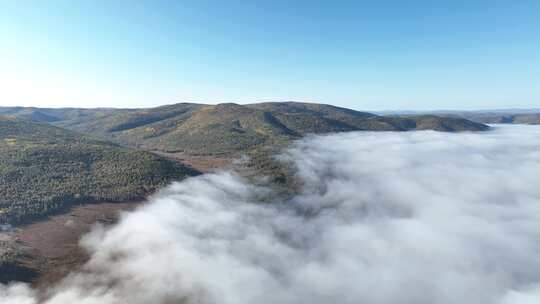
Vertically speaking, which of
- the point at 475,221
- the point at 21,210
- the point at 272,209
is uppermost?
the point at 21,210

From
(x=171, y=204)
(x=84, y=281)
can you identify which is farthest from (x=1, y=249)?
(x=171, y=204)

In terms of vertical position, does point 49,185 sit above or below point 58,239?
above

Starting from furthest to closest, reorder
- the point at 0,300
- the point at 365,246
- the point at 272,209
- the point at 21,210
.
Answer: the point at 272,209, the point at 365,246, the point at 21,210, the point at 0,300

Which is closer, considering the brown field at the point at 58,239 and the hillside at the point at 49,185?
the brown field at the point at 58,239

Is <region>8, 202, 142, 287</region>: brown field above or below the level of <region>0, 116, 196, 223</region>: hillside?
below

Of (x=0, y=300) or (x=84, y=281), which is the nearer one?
(x=0, y=300)

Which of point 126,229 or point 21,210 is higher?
A: point 21,210

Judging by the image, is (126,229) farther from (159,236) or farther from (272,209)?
(272,209)

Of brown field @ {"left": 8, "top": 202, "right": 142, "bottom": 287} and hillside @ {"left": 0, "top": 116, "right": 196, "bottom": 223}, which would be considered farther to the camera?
hillside @ {"left": 0, "top": 116, "right": 196, "bottom": 223}

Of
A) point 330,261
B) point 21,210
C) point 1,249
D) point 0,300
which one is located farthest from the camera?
point 21,210

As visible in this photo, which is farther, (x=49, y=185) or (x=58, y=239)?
(x=49, y=185)

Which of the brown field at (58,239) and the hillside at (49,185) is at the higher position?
the hillside at (49,185)
